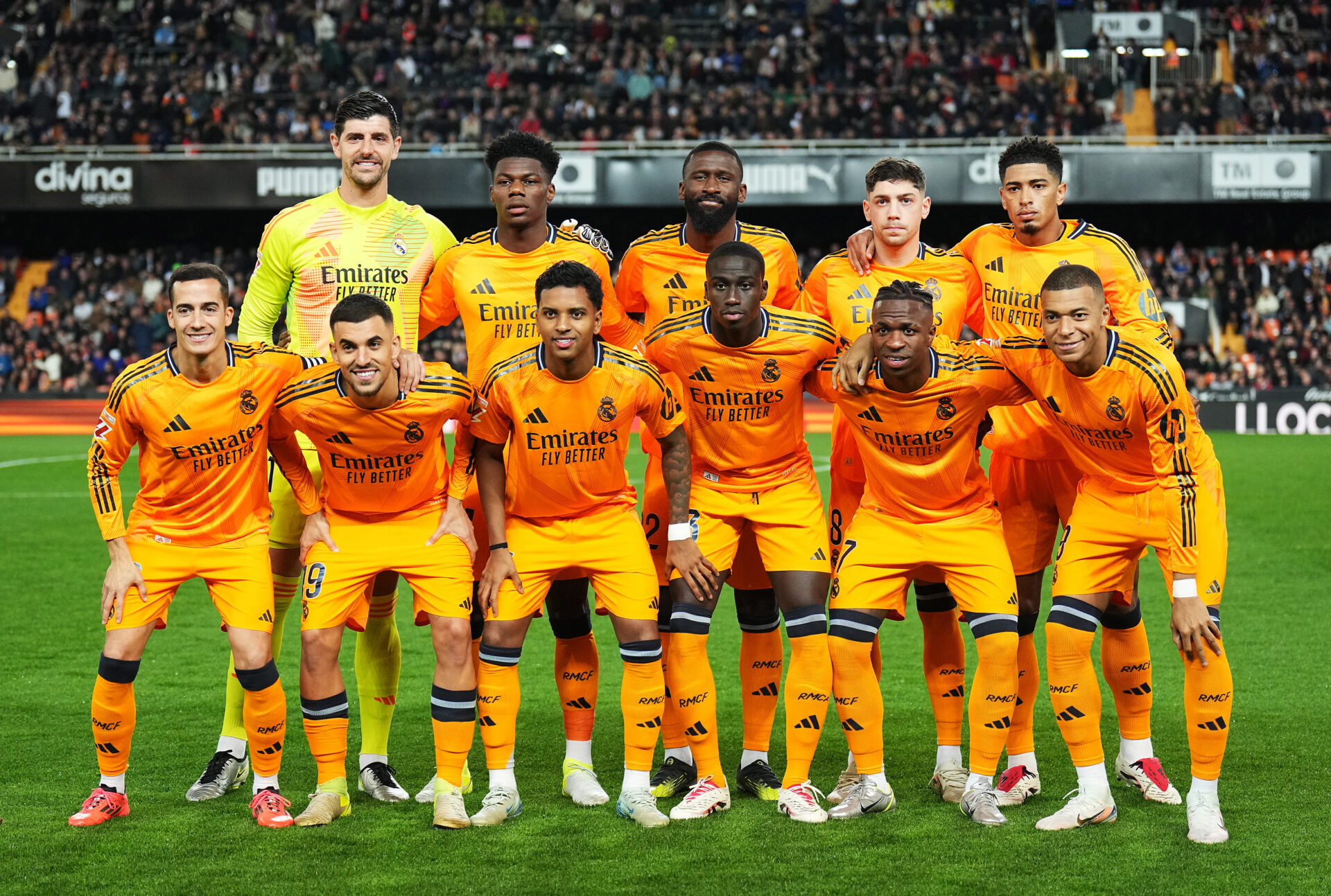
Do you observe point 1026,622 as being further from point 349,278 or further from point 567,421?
point 349,278

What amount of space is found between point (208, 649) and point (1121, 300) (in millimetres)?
5873

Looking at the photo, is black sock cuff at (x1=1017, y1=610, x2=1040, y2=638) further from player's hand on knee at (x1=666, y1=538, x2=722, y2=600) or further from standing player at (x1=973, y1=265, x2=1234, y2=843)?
player's hand on knee at (x1=666, y1=538, x2=722, y2=600)

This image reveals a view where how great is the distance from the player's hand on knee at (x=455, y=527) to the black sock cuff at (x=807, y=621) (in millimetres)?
1290

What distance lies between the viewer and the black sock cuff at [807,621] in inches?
209

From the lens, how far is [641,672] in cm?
529

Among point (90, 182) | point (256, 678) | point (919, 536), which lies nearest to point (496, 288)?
point (256, 678)

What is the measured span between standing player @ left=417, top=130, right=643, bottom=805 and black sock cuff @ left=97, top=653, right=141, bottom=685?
4.53ft

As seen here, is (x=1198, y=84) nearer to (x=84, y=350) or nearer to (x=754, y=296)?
(x=84, y=350)

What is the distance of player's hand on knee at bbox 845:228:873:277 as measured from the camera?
5922mm

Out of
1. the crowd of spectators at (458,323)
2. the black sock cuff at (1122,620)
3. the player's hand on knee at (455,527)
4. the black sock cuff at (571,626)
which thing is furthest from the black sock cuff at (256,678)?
the crowd of spectators at (458,323)

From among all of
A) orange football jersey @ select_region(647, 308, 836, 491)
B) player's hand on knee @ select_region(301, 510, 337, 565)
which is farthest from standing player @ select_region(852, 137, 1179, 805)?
player's hand on knee @ select_region(301, 510, 337, 565)

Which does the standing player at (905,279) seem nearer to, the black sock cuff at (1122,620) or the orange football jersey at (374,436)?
the black sock cuff at (1122,620)

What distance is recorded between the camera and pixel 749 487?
554 centimetres

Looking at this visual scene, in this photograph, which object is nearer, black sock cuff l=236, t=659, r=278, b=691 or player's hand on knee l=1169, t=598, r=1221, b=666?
player's hand on knee l=1169, t=598, r=1221, b=666
